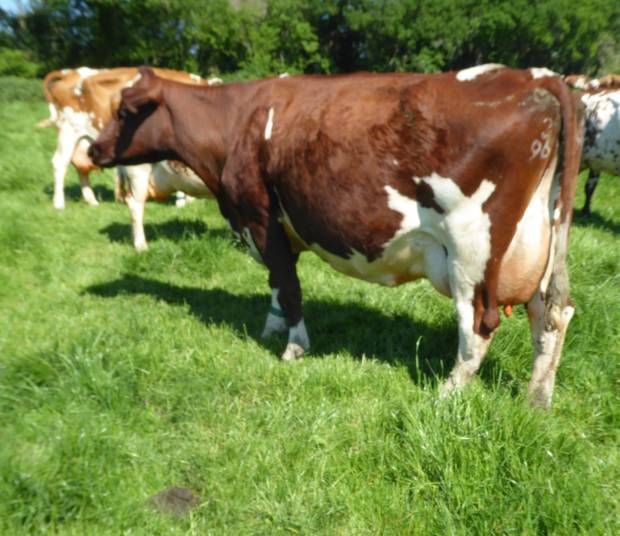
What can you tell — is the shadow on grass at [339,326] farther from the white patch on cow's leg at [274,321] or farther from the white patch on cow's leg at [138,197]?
the white patch on cow's leg at [138,197]

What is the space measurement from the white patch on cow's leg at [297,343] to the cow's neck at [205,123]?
116 cm

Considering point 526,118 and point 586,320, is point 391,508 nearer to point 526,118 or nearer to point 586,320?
point 526,118

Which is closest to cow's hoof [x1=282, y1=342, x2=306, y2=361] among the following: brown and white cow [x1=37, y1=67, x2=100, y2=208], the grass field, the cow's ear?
the grass field

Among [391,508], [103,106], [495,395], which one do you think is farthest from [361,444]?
[103,106]

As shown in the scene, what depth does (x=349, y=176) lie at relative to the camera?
10.7 ft

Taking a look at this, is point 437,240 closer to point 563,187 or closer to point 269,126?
point 563,187

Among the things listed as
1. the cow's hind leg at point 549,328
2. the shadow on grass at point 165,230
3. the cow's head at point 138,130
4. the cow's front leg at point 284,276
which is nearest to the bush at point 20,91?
the shadow on grass at point 165,230

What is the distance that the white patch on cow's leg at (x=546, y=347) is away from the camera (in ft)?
10.3

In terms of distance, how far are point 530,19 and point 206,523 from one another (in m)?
40.2

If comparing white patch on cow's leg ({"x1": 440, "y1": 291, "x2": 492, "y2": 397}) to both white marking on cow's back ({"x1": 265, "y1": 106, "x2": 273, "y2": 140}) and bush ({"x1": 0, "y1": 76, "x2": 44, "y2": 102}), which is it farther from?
bush ({"x1": 0, "y1": 76, "x2": 44, "y2": 102})

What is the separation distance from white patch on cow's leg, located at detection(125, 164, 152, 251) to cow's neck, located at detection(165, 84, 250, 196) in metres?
2.52

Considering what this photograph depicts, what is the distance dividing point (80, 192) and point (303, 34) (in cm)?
2834

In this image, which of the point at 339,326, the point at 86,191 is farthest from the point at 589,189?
the point at 86,191

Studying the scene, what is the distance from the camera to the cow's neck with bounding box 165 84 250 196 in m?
4.14
